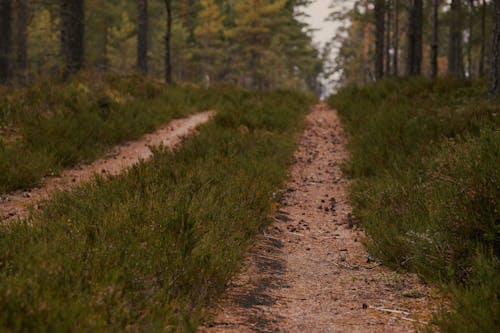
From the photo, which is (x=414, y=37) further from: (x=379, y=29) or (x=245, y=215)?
(x=245, y=215)

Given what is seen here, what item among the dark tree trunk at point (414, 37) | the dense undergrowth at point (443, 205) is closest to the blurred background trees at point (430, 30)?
the dark tree trunk at point (414, 37)

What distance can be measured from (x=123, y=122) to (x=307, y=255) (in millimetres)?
7063

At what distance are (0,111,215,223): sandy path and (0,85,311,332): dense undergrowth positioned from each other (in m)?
0.65

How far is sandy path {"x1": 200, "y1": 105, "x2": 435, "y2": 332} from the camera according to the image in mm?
3184

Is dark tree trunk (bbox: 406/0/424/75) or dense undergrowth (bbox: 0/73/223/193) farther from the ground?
dark tree trunk (bbox: 406/0/424/75)

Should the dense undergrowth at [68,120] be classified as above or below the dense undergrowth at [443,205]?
above

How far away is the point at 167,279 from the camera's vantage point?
3107 mm

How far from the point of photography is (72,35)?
14.1 metres

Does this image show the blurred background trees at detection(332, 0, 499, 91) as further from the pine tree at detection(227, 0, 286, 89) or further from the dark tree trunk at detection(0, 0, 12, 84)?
the dark tree trunk at detection(0, 0, 12, 84)

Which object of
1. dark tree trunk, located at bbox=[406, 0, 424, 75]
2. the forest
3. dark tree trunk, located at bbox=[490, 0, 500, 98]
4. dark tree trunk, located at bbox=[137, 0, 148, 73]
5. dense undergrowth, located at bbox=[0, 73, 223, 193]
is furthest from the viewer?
dark tree trunk, located at bbox=[137, 0, 148, 73]

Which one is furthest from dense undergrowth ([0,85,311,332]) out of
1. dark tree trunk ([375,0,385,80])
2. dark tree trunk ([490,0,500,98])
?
dark tree trunk ([375,0,385,80])

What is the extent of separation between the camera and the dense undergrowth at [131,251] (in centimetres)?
241

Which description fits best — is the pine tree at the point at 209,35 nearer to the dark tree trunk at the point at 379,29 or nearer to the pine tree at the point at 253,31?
the pine tree at the point at 253,31

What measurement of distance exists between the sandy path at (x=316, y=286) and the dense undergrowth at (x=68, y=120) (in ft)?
12.7
